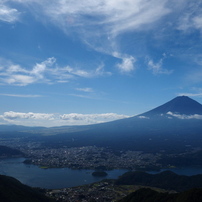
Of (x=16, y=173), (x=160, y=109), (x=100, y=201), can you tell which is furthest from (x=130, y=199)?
(x=160, y=109)

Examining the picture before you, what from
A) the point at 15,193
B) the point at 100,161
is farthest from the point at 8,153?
the point at 15,193

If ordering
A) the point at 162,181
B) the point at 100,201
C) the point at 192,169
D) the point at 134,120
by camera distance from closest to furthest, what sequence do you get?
the point at 100,201 → the point at 162,181 → the point at 192,169 → the point at 134,120

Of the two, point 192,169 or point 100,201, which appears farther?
point 192,169

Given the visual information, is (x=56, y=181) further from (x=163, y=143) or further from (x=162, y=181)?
(x=163, y=143)

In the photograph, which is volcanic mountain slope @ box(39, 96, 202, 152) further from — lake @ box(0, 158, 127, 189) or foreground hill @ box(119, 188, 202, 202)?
foreground hill @ box(119, 188, 202, 202)

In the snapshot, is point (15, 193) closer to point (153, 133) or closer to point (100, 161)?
point (100, 161)

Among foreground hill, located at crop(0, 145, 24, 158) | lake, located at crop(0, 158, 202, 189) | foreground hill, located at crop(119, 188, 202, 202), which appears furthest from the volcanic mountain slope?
foreground hill, located at crop(119, 188, 202, 202)
